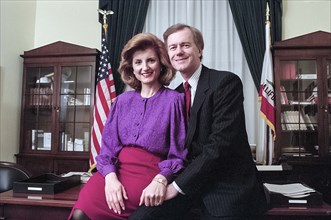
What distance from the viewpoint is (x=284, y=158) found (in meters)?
3.51

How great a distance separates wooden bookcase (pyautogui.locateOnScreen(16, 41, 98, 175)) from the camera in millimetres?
4055

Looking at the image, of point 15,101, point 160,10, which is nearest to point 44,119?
point 15,101

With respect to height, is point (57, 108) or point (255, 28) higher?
point (255, 28)

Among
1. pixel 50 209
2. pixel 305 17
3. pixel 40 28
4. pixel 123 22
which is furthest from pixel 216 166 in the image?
pixel 40 28

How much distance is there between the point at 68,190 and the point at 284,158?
259 centimetres

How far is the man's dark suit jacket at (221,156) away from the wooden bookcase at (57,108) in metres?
2.90

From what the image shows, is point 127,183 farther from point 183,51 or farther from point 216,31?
point 216,31

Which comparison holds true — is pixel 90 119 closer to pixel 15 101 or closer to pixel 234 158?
pixel 15 101

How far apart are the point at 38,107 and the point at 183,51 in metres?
3.38

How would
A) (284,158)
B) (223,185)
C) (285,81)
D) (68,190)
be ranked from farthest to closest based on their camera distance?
1. (285,81)
2. (284,158)
3. (68,190)
4. (223,185)

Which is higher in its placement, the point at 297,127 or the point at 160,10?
the point at 160,10

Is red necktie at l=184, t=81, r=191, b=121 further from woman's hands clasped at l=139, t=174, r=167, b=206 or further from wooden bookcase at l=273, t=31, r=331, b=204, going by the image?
wooden bookcase at l=273, t=31, r=331, b=204

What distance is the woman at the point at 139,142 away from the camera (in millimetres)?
1298

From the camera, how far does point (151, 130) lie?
4.52ft
